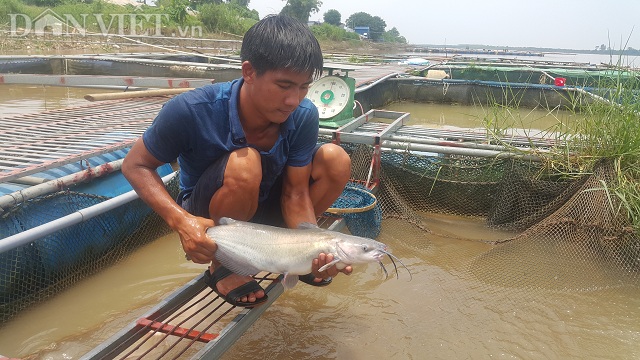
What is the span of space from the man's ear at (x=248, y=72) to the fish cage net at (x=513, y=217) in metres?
2.45

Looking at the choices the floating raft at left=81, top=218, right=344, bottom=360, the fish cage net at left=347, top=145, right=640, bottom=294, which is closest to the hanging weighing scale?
the fish cage net at left=347, top=145, right=640, bottom=294

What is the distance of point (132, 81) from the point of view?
8.86 metres

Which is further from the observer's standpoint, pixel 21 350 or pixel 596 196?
pixel 596 196

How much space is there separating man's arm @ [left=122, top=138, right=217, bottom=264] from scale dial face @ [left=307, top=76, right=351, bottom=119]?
3128 mm

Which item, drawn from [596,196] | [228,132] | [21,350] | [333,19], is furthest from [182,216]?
[333,19]

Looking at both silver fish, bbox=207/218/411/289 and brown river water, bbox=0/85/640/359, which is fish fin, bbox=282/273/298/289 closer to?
silver fish, bbox=207/218/411/289

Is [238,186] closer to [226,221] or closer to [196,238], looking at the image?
[226,221]

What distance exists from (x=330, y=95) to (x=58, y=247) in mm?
3128

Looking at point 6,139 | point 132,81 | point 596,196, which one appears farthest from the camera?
point 132,81

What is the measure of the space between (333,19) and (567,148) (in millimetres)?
112262

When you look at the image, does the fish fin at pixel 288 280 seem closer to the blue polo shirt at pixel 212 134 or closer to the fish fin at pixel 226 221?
the fish fin at pixel 226 221

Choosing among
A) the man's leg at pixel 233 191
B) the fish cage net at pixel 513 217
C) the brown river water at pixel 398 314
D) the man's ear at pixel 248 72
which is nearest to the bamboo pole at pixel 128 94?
the brown river water at pixel 398 314

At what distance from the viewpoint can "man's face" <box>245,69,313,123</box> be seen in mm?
2115

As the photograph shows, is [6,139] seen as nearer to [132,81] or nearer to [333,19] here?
[132,81]
